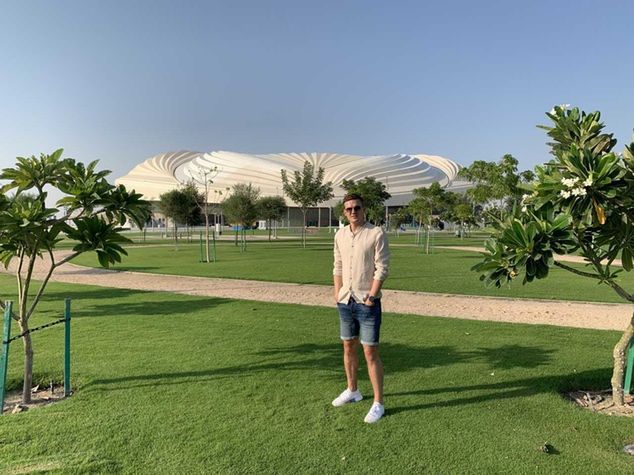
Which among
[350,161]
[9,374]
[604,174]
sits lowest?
[9,374]

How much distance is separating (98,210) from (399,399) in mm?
3728

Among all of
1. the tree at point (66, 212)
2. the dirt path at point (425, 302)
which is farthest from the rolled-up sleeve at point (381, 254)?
the dirt path at point (425, 302)

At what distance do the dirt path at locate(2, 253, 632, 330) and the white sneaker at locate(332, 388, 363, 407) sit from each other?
204 inches

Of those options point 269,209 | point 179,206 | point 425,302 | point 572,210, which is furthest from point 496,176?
point 269,209

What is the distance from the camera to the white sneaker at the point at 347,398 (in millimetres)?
4766

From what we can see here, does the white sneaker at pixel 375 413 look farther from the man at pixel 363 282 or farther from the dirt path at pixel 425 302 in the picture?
the dirt path at pixel 425 302

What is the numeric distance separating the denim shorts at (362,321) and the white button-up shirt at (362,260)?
0.08m

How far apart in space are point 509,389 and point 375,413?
5.87ft

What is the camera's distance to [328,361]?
20.8ft

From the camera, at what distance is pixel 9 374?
5.88m

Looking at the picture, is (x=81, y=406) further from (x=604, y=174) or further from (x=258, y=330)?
(x=604, y=174)

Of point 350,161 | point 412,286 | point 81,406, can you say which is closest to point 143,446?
point 81,406

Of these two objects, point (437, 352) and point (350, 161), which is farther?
point (350, 161)

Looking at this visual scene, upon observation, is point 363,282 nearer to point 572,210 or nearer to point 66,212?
point 572,210
